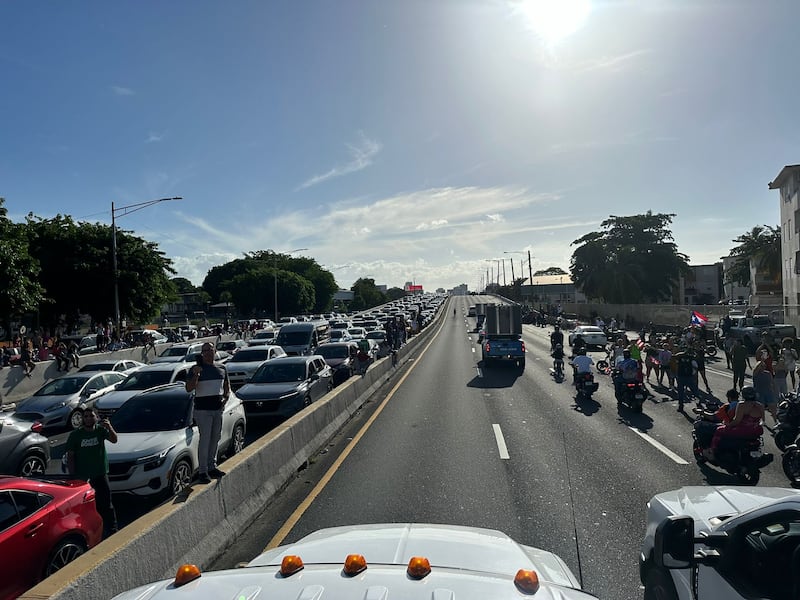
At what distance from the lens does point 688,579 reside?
3865 mm

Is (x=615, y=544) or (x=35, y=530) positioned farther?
(x=615, y=544)

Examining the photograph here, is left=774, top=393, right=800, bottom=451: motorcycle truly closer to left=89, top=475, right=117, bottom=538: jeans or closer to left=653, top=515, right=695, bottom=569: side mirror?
left=653, top=515, right=695, bottom=569: side mirror

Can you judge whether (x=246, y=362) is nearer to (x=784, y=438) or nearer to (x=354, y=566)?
(x=784, y=438)

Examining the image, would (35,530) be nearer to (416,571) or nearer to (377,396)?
(416,571)

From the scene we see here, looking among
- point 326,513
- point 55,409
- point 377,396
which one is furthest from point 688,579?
point 55,409

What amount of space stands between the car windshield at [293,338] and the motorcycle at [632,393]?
1584cm

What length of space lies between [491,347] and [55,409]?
16910mm

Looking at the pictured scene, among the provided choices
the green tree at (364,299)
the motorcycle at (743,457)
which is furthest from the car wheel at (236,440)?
the green tree at (364,299)

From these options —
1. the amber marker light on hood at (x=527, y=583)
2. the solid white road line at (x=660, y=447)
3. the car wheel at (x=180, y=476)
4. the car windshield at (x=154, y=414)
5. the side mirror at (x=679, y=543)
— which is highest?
the amber marker light on hood at (x=527, y=583)

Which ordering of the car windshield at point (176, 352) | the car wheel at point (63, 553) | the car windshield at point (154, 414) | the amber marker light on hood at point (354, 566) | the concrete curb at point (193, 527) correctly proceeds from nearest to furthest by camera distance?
the amber marker light on hood at point (354, 566) < the concrete curb at point (193, 527) < the car wheel at point (63, 553) < the car windshield at point (154, 414) < the car windshield at point (176, 352)

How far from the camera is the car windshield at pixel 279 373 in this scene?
15.2m

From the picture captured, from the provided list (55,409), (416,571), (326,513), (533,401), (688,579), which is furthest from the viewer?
(533,401)

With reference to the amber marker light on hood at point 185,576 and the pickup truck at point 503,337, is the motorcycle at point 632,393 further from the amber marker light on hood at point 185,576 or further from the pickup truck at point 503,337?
the amber marker light on hood at point 185,576

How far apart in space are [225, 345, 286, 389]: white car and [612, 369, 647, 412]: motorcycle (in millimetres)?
12521
